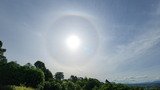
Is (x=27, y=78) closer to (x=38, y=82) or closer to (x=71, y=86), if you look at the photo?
(x=38, y=82)

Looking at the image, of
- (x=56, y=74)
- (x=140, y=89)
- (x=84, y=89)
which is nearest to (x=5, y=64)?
(x=140, y=89)

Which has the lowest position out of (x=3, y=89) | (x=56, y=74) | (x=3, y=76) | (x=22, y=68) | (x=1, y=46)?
(x=3, y=89)

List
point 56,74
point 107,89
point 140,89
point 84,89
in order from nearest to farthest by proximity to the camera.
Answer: point 140,89 < point 107,89 < point 84,89 < point 56,74

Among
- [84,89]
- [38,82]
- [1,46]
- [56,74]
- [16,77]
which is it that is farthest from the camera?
[56,74]

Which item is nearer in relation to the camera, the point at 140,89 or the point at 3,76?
the point at 140,89

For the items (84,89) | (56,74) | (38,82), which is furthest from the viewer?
(56,74)

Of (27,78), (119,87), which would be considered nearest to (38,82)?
(27,78)

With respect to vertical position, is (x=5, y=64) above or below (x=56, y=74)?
below

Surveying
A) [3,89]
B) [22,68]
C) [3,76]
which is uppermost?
[22,68]

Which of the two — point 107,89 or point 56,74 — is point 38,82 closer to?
point 107,89
